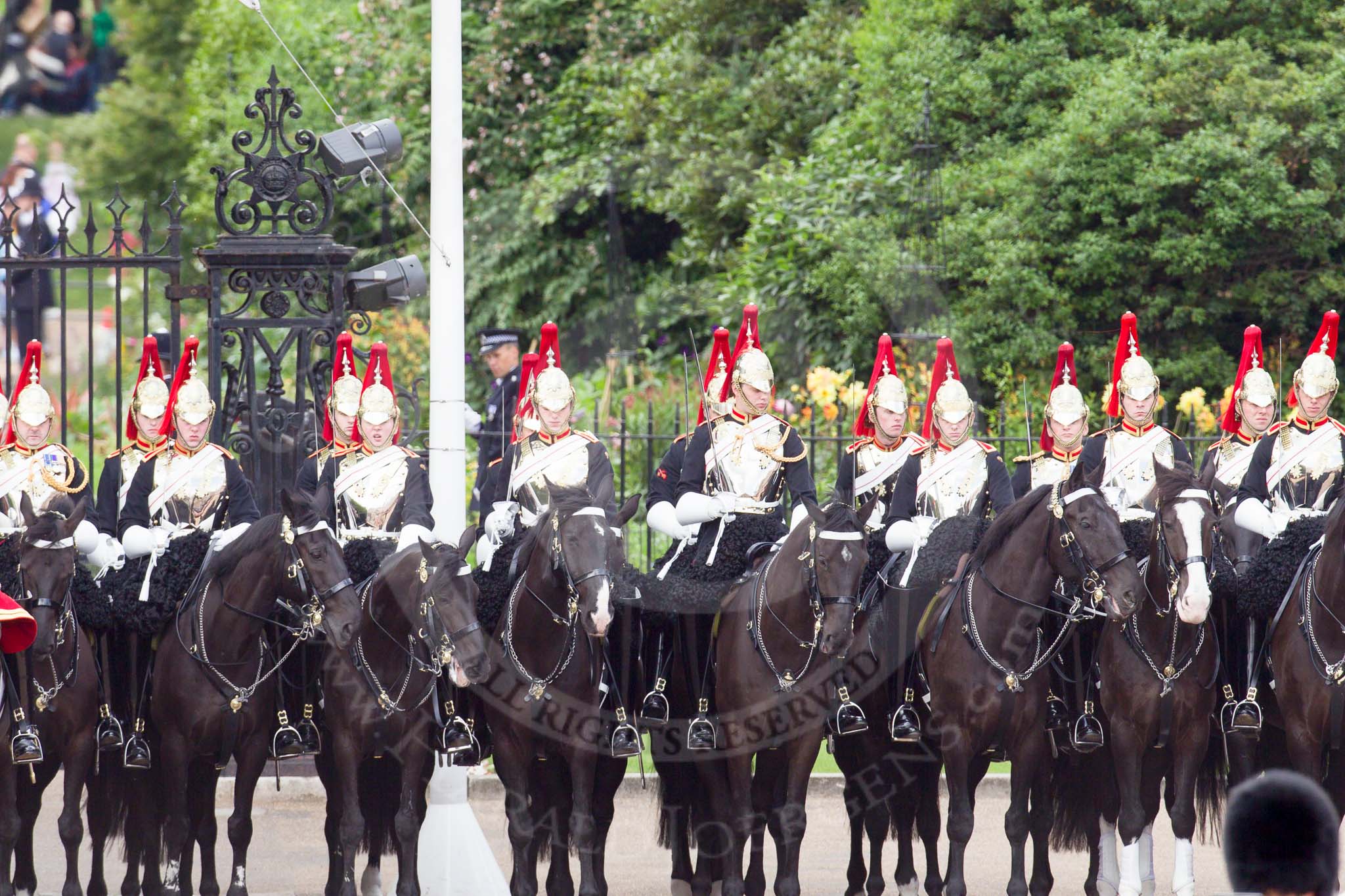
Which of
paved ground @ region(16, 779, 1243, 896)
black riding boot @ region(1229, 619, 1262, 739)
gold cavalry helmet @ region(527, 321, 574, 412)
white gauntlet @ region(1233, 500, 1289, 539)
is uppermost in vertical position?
gold cavalry helmet @ region(527, 321, 574, 412)

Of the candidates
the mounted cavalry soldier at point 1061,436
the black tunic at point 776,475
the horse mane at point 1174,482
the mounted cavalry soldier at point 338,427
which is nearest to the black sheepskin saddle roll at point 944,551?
the mounted cavalry soldier at point 1061,436

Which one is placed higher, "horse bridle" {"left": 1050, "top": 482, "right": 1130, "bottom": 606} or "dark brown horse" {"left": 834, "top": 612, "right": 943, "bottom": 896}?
"horse bridle" {"left": 1050, "top": 482, "right": 1130, "bottom": 606}

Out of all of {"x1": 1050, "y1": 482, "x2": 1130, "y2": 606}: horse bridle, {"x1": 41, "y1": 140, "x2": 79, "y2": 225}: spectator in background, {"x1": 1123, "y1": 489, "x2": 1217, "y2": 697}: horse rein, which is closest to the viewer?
{"x1": 1050, "y1": 482, "x2": 1130, "y2": 606}: horse bridle

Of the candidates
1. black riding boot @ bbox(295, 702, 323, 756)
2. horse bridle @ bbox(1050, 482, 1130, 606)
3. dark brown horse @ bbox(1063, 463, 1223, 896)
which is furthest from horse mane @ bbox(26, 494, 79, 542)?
dark brown horse @ bbox(1063, 463, 1223, 896)

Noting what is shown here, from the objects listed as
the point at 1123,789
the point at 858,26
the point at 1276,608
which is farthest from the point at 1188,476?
the point at 858,26

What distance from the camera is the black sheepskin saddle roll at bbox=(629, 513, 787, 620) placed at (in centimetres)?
825

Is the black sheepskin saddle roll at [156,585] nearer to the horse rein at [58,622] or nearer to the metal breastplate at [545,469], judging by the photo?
the horse rein at [58,622]

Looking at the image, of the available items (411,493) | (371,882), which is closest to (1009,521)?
(411,493)

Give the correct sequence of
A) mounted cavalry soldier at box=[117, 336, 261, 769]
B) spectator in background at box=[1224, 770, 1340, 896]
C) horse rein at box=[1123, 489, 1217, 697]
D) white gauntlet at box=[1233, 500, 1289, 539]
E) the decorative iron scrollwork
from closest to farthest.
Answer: spectator in background at box=[1224, 770, 1340, 896] → horse rein at box=[1123, 489, 1217, 697] → white gauntlet at box=[1233, 500, 1289, 539] → mounted cavalry soldier at box=[117, 336, 261, 769] → the decorative iron scrollwork

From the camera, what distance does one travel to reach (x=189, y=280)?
21.0m

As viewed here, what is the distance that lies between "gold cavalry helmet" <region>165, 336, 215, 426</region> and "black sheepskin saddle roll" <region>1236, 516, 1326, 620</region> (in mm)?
4396

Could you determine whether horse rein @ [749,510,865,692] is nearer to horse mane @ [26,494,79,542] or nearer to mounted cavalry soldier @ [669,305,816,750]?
mounted cavalry soldier @ [669,305,816,750]

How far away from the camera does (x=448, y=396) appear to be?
8703 millimetres

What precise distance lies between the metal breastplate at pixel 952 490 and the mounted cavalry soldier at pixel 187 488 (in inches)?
113
